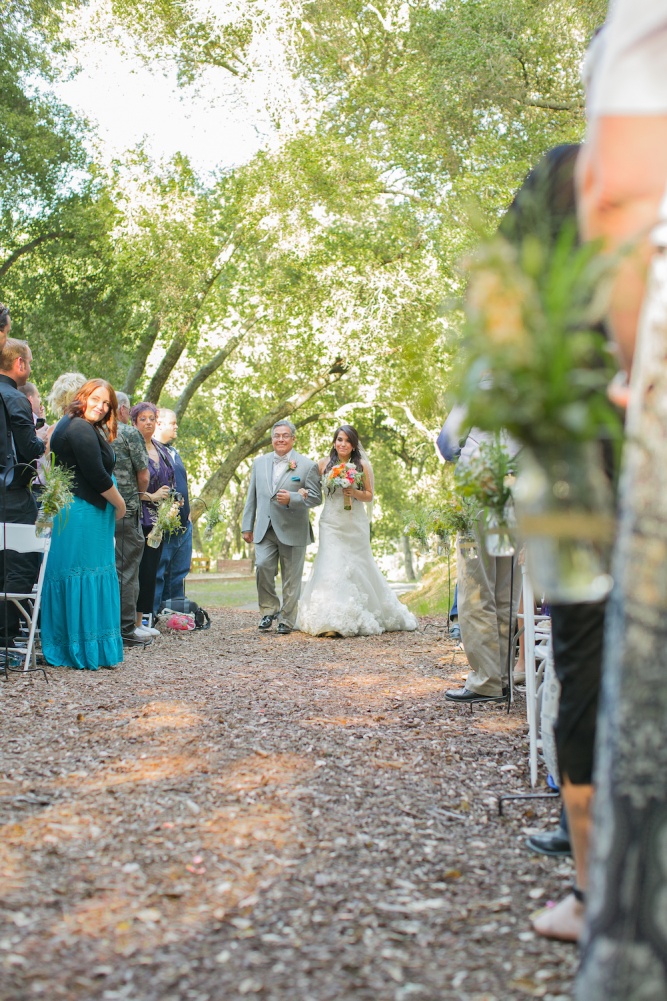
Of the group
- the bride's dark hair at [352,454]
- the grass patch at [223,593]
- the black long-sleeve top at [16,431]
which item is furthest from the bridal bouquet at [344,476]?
the grass patch at [223,593]

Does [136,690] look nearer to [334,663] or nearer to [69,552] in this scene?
[69,552]

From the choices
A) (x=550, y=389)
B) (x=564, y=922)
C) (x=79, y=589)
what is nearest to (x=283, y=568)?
(x=79, y=589)

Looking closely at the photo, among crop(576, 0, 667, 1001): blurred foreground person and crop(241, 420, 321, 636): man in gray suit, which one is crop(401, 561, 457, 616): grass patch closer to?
crop(241, 420, 321, 636): man in gray suit

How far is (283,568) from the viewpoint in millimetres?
11086

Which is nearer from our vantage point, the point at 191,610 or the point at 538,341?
the point at 538,341

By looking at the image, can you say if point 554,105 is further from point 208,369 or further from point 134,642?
point 134,642

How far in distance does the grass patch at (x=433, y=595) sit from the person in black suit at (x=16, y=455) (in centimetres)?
669

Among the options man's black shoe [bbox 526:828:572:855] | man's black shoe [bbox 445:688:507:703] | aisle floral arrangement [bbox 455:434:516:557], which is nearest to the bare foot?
man's black shoe [bbox 526:828:572:855]

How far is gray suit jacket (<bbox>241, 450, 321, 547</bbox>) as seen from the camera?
10945mm

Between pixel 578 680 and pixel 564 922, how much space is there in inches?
29.6

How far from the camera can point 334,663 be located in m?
8.45

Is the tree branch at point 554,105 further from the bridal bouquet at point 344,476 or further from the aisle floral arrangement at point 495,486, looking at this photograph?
the aisle floral arrangement at point 495,486

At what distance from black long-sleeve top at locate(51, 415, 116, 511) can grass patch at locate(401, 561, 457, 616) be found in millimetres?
6587

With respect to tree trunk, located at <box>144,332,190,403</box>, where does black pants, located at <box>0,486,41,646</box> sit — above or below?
below
